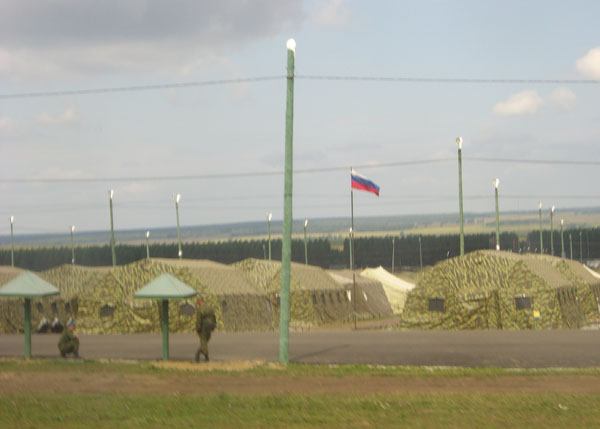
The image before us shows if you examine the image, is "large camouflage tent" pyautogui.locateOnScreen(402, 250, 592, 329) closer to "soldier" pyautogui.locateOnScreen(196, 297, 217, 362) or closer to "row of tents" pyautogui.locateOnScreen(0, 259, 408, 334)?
"row of tents" pyautogui.locateOnScreen(0, 259, 408, 334)

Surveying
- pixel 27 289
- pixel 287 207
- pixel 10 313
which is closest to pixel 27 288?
pixel 27 289

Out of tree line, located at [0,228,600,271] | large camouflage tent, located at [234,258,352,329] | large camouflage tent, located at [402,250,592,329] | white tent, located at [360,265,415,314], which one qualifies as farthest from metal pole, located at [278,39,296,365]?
tree line, located at [0,228,600,271]

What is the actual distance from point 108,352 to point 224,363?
6.36 metres

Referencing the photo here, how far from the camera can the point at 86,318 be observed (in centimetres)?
3875

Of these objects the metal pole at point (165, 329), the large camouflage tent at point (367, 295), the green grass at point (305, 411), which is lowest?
the large camouflage tent at point (367, 295)

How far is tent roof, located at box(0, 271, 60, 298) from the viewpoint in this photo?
2366 cm

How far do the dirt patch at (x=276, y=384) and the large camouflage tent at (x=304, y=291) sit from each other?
931 inches

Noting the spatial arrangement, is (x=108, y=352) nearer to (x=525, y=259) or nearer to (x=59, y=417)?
(x=59, y=417)

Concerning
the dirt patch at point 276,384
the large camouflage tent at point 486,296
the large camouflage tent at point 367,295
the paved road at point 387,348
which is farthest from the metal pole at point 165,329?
the large camouflage tent at point 367,295

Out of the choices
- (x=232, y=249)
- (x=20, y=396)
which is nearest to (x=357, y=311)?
(x=20, y=396)

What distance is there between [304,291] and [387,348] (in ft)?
68.7

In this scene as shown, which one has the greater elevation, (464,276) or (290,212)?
(290,212)

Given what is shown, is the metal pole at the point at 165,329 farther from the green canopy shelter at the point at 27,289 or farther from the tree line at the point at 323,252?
the tree line at the point at 323,252

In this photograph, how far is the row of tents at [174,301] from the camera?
3725 centimetres
